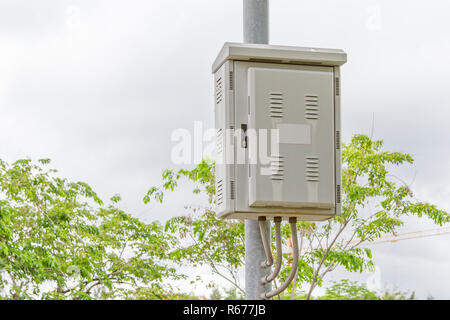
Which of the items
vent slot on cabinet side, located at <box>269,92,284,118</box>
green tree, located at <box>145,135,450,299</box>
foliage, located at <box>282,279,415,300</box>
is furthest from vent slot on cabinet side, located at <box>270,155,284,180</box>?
green tree, located at <box>145,135,450,299</box>

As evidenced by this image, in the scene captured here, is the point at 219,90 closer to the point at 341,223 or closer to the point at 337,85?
the point at 337,85

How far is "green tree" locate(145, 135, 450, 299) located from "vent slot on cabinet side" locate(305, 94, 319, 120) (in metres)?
4.38

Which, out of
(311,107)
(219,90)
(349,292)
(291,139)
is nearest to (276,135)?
(291,139)

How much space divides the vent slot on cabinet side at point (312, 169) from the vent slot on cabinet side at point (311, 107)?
15 cm

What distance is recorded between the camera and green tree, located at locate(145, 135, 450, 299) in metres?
7.21

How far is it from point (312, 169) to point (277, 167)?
0.14m

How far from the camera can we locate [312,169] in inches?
103

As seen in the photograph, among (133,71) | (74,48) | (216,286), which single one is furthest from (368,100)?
(74,48)

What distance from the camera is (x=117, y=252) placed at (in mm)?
9555

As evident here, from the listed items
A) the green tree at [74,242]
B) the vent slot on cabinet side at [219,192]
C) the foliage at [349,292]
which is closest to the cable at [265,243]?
the vent slot on cabinet side at [219,192]

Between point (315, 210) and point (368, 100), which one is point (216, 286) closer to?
point (368, 100)

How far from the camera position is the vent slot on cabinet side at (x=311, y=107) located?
2637mm

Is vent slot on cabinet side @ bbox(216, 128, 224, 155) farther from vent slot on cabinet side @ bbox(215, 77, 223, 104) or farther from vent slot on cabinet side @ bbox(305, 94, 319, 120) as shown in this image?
vent slot on cabinet side @ bbox(305, 94, 319, 120)

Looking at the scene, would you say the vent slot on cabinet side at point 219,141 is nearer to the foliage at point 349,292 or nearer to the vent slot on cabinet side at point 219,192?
the vent slot on cabinet side at point 219,192
